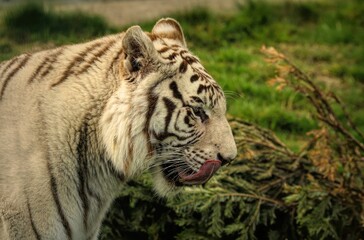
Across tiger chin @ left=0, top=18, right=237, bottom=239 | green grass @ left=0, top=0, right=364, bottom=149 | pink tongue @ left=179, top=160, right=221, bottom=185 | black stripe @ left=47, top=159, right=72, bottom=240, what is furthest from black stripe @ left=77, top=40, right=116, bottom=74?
green grass @ left=0, top=0, right=364, bottom=149

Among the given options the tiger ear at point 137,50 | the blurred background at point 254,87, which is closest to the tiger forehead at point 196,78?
the tiger ear at point 137,50

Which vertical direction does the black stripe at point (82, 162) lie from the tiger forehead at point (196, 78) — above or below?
below

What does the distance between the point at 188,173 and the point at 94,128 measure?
465 millimetres

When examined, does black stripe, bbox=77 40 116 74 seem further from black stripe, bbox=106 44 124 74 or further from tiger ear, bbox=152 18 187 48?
tiger ear, bbox=152 18 187 48

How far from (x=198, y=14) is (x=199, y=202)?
11.3ft

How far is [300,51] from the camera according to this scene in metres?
7.72

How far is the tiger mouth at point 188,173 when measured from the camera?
3477 mm

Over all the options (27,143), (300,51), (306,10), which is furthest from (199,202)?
(306,10)

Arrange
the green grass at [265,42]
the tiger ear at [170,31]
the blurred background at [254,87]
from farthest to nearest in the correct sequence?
the green grass at [265,42], the blurred background at [254,87], the tiger ear at [170,31]

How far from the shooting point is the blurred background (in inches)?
186

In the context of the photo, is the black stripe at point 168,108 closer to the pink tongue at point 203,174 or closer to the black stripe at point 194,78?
the black stripe at point 194,78

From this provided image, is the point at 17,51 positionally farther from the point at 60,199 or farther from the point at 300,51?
the point at 300,51

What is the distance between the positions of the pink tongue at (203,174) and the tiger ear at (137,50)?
0.51 m

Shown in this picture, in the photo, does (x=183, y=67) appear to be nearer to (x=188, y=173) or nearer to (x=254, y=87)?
(x=188, y=173)
